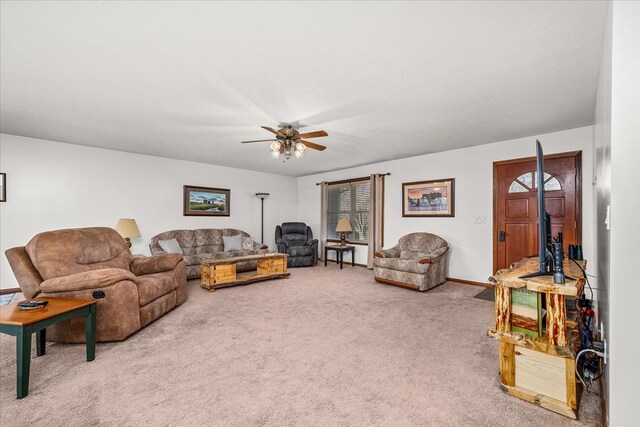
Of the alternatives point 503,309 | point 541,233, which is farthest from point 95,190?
point 541,233

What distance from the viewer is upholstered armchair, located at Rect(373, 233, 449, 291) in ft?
15.0

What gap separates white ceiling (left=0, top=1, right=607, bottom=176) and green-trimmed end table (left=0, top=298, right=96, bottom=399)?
1953mm

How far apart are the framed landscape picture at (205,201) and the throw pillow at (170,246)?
1001 millimetres

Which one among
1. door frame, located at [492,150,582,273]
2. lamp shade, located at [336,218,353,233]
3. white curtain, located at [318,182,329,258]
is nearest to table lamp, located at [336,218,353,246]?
lamp shade, located at [336,218,353,233]

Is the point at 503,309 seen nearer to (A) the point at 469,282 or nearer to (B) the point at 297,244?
(A) the point at 469,282

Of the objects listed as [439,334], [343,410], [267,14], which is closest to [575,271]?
[439,334]

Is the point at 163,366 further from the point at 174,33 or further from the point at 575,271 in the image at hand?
the point at 575,271

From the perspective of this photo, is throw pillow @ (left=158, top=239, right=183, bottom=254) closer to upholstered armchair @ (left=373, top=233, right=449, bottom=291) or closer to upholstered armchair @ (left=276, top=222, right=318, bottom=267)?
upholstered armchair @ (left=276, top=222, right=318, bottom=267)

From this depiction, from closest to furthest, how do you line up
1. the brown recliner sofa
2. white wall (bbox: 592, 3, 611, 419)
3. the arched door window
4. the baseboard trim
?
white wall (bbox: 592, 3, 611, 419), the brown recliner sofa, the arched door window, the baseboard trim

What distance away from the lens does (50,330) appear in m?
2.63

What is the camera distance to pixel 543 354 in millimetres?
1793

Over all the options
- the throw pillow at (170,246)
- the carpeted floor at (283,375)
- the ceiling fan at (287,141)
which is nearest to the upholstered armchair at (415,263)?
the carpeted floor at (283,375)

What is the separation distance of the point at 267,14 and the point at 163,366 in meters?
2.62

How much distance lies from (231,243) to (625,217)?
6041mm
